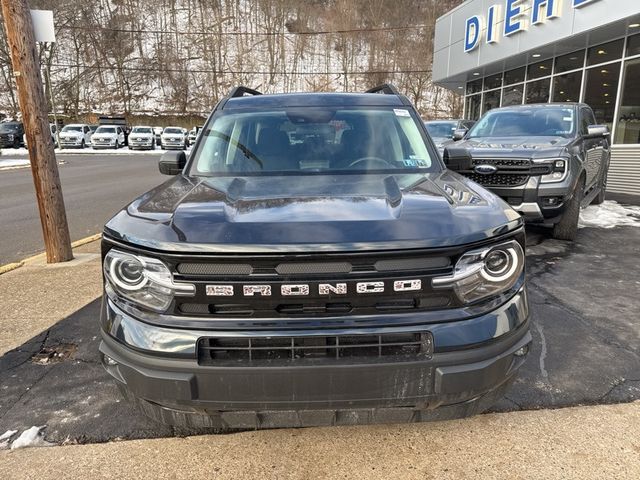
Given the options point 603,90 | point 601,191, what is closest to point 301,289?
point 601,191

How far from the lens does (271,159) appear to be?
301 cm

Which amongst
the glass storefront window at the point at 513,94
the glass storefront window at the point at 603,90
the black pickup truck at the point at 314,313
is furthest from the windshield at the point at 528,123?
the glass storefront window at the point at 513,94

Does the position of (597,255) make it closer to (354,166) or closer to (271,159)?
(354,166)

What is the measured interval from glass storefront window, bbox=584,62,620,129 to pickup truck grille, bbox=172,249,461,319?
536 inches

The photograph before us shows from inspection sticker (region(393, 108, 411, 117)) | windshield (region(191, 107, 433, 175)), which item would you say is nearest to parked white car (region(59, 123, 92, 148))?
windshield (region(191, 107, 433, 175))

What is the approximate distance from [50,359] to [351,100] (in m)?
2.75

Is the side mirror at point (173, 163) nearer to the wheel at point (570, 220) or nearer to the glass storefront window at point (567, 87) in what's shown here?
the wheel at point (570, 220)

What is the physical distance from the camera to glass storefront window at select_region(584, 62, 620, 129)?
12.6 meters

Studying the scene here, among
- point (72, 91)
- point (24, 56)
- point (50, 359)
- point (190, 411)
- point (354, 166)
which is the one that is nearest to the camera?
point (190, 411)

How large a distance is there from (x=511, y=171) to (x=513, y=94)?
13.6 m

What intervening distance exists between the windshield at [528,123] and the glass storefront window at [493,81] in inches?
481

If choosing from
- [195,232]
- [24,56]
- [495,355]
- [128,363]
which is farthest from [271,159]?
[24,56]

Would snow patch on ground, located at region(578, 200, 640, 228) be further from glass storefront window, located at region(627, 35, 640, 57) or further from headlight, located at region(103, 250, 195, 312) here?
headlight, located at region(103, 250, 195, 312)

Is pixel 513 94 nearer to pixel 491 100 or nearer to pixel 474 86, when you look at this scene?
pixel 491 100
